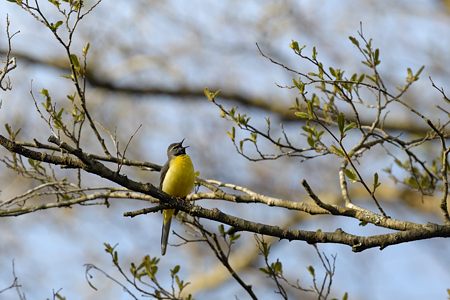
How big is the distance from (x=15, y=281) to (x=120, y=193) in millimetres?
952

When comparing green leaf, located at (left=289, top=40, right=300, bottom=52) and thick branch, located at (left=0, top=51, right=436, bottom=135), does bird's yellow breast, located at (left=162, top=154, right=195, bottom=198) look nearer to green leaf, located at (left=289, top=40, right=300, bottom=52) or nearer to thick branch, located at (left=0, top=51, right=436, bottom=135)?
green leaf, located at (left=289, top=40, right=300, bottom=52)

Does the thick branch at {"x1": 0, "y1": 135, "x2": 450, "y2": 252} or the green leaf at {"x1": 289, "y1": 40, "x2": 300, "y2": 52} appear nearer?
the thick branch at {"x1": 0, "y1": 135, "x2": 450, "y2": 252}

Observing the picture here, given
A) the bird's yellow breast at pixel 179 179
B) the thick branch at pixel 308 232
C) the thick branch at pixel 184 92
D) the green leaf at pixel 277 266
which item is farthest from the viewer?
the thick branch at pixel 184 92

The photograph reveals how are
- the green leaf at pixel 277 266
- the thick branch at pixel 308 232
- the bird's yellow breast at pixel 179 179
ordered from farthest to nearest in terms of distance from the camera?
the bird's yellow breast at pixel 179 179 < the green leaf at pixel 277 266 < the thick branch at pixel 308 232

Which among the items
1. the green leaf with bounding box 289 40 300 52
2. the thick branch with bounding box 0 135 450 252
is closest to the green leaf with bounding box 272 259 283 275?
the thick branch with bounding box 0 135 450 252

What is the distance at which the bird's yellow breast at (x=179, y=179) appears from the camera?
18.6 feet

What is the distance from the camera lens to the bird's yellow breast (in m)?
5.68

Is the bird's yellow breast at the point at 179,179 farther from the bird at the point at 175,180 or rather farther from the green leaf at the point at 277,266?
the green leaf at the point at 277,266

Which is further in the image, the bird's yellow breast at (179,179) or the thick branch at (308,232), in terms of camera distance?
the bird's yellow breast at (179,179)

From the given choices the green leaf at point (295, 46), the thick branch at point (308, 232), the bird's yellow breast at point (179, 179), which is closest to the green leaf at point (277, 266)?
the thick branch at point (308, 232)

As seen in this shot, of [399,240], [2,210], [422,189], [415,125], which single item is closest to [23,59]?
[415,125]

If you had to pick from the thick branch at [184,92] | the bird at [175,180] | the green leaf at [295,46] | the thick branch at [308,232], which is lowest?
the thick branch at [308,232]

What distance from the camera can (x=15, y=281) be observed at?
481 centimetres

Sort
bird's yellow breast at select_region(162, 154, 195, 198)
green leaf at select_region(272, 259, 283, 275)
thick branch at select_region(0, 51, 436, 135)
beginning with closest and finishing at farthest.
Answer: green leaf at select_region(272, 259, 283, 275) < bird's yellow breast at select_region(162, 154, 195, 198) < thick branch at select_region(0, 51, 436, 135)
